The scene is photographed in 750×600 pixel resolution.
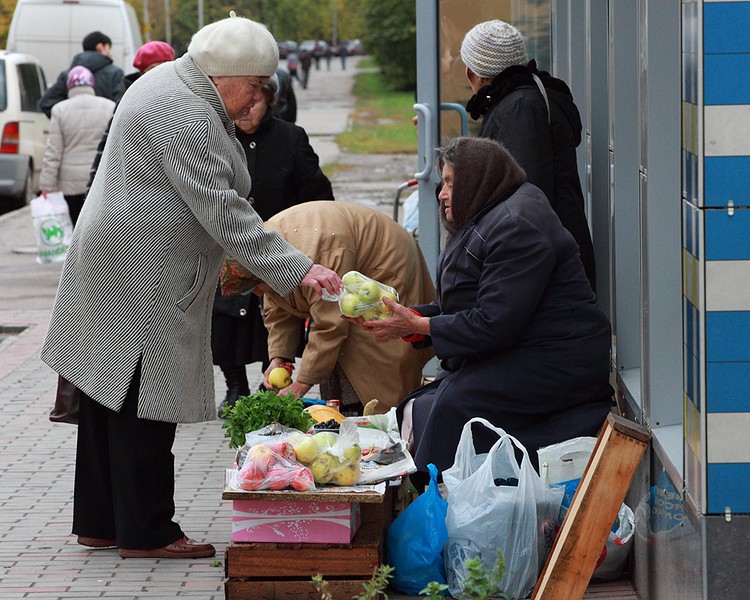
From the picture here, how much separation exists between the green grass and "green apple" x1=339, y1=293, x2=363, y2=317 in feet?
62.9

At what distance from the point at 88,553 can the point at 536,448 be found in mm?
1733

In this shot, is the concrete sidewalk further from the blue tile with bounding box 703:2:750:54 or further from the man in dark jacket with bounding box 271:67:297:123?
the man in dark jacket with bounding box 271:67:297:123

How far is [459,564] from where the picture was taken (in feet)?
13.9

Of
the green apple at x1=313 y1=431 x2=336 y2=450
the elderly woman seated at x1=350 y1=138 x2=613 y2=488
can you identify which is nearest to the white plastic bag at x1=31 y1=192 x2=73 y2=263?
the elderly woman seated at x1=350 y1=138 x2=613 y2=488

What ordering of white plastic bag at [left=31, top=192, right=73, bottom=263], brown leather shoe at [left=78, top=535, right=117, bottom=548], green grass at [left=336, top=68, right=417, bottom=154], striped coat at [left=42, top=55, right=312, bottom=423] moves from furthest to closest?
green grass at [left=336, top=68, right=417, bottom=154]
white plastic bag at [left=31, top=192, right=73, bottom=263]
brown leather shoe at [left=78, top=535, right=117, bottom=548]
striped coat at [left=42, top=55, right=312, bottom=423]

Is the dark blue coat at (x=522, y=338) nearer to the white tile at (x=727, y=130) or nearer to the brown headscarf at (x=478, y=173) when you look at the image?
the brown headscarf at (x=478, y=173)

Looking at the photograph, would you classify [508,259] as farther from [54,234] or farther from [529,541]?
[54,234]

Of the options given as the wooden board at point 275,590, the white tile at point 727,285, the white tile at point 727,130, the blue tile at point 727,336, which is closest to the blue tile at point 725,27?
the white tile at point 727,130

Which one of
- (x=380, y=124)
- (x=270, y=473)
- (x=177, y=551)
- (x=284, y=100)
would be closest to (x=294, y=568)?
(x=270, y=473)

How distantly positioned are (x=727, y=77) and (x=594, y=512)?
4.34ft

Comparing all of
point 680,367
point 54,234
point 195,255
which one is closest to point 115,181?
point 195,255

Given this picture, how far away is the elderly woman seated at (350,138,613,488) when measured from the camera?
4383mm

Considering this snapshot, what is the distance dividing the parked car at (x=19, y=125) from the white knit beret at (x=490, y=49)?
38.5 ft

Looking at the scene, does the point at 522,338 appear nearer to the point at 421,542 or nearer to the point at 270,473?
the point at 421,542
